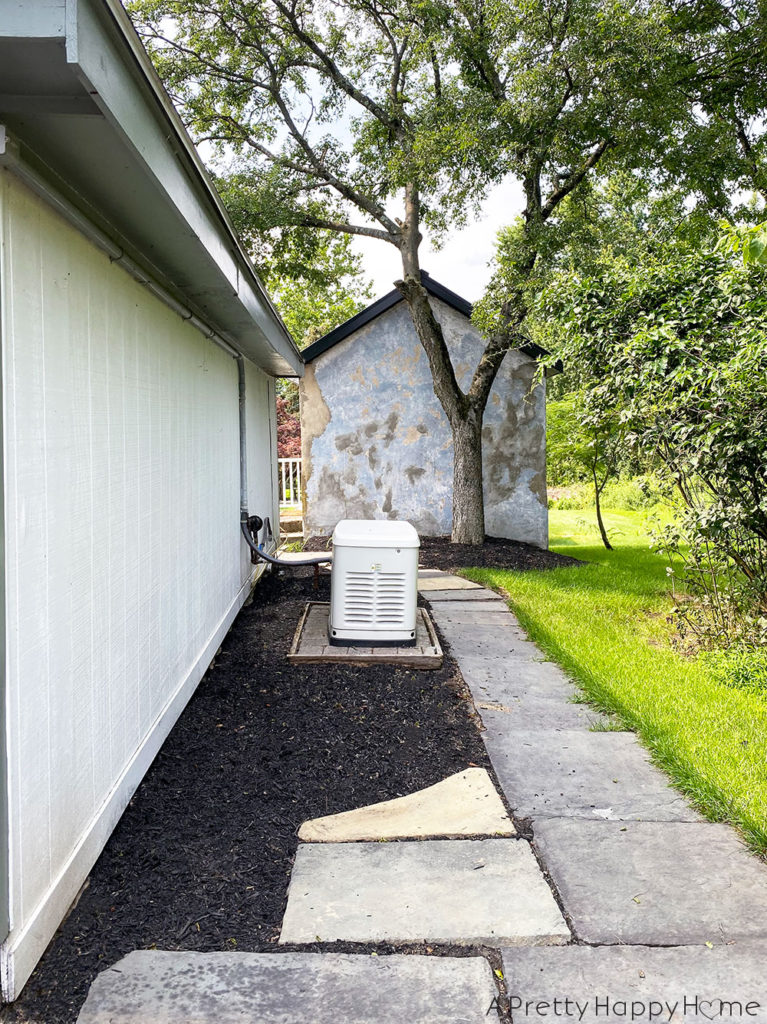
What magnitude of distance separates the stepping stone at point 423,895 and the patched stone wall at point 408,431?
28.8 feet

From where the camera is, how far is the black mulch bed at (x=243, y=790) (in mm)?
2227

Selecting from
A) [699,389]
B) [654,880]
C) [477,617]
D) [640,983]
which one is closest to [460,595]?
[477,617]

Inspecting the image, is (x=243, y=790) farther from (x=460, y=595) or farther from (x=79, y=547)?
(x=460, y=595)

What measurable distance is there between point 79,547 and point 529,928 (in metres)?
1.81

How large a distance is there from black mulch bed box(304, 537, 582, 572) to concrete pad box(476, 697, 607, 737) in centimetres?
473

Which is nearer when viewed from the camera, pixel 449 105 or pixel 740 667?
pixel 740 667

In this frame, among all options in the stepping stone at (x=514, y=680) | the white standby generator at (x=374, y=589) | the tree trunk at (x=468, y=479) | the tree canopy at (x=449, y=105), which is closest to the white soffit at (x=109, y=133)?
the white standby generator at (x=374, y=589)

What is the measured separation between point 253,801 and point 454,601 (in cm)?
416

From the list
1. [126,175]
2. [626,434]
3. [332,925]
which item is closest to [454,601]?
[626,434]

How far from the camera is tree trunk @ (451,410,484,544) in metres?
10.6

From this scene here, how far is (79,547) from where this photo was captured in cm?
248

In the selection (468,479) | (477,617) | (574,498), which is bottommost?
(477,617)

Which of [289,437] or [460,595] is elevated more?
[289,437]

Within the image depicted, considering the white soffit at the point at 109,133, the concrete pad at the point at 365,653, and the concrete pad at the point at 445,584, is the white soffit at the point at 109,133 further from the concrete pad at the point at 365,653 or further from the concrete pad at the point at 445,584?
the concrete pad at the point at 445,584
